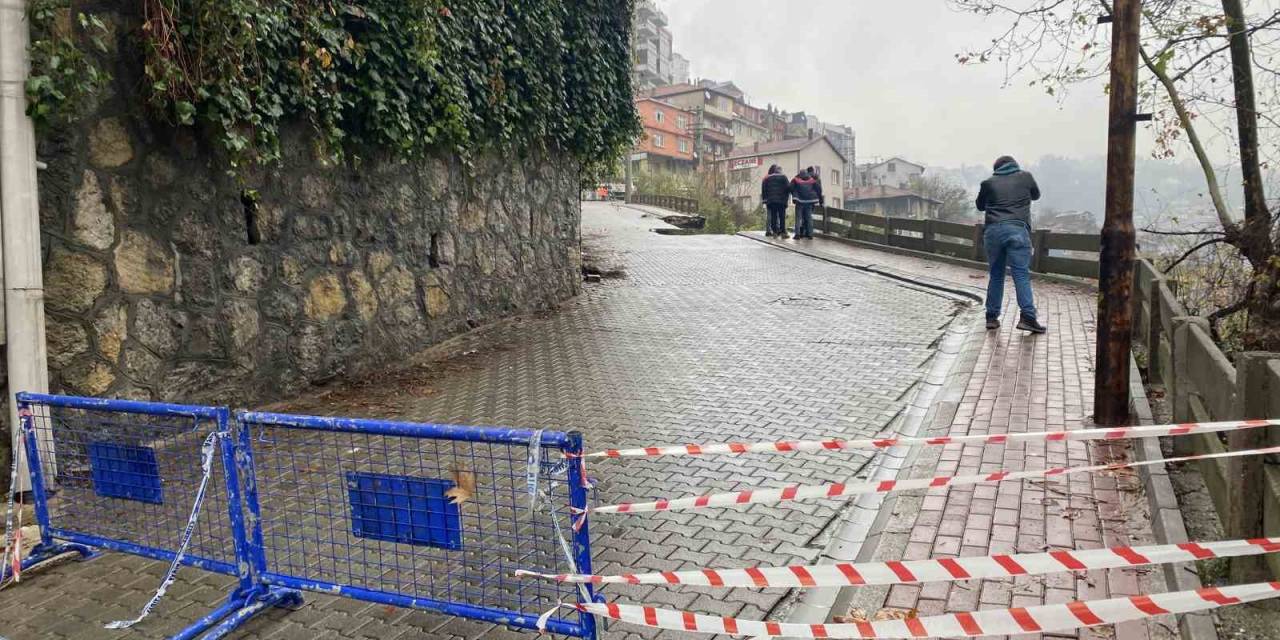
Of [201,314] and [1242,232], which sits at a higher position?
[1242,232]

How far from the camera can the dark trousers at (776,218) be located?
938 inches

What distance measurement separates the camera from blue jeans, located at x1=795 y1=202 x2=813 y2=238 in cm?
2292

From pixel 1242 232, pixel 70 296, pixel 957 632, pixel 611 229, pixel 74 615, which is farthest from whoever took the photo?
pixel 611 229

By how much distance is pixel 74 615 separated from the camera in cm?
Answer: 383

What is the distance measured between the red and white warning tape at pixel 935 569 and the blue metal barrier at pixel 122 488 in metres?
1.88

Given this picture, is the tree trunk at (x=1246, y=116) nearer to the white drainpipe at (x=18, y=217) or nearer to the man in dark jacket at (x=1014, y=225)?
the man in dark jacket at (x=1014, y=225)

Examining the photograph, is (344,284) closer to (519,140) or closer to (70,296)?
(70,296)

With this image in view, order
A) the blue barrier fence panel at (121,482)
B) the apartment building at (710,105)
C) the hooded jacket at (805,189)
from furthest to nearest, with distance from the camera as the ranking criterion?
1. the apartment building at (710,105)
2. the hooded jacket at (805,189)
3. the blue barrier fence panel at (121,482)

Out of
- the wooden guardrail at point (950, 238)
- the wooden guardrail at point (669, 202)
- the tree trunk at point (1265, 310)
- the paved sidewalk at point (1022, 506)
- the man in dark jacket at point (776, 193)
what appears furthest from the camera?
the wooden guardrail at point (669, 202)

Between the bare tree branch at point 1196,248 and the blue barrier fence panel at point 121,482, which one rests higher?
the bare tree branch at point 1196,248

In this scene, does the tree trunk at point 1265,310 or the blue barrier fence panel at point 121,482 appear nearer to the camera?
the blue barrier fence panel at point 121,482

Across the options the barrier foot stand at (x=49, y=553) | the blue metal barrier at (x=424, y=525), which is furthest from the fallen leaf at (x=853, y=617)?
the barrier foot stand at (x=49, y=553)

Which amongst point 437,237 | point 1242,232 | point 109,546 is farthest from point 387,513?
point 1242,232

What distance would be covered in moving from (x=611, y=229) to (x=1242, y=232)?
2169 cm
